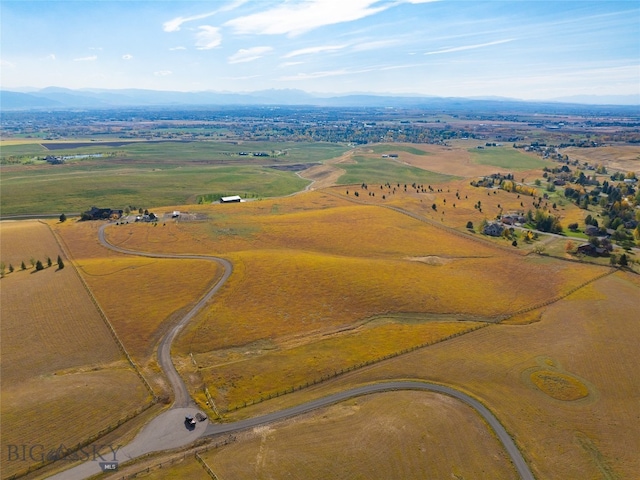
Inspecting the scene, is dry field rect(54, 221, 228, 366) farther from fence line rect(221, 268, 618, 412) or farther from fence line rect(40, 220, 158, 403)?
fence line rect(221, 268, 618, 412)

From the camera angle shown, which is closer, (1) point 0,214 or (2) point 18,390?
(2) point 18,390

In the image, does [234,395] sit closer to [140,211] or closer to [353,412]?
[353,412]

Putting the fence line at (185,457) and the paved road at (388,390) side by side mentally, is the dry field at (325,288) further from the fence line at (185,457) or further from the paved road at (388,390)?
the fence line at (185,457)

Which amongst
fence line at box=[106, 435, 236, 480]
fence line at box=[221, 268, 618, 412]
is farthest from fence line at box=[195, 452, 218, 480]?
fence line at box=[221, 268, 618, 412]

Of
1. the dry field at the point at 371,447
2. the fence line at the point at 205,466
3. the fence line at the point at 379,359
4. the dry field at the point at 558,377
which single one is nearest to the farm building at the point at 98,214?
the fence line at the point at 379,359

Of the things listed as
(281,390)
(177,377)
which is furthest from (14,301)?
(281,390)

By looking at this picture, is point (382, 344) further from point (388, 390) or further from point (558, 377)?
point (558, 377)
